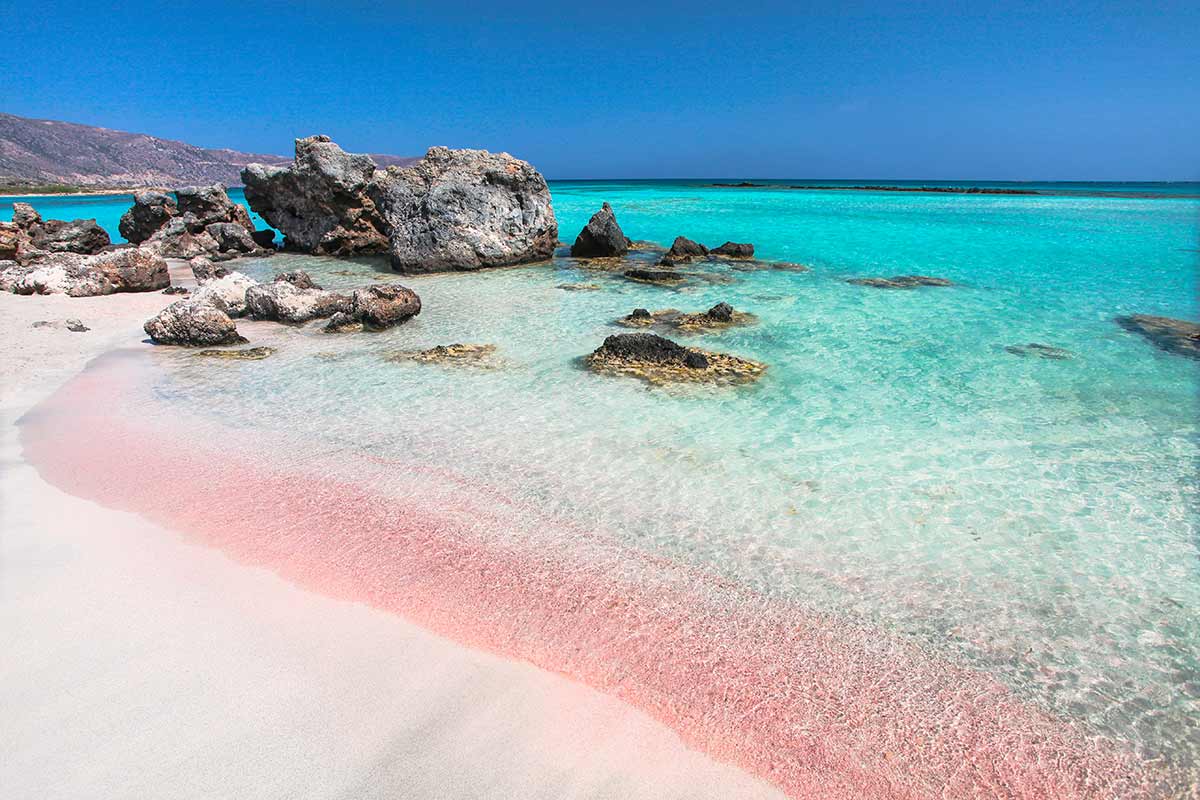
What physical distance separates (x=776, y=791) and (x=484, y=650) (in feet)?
4.77

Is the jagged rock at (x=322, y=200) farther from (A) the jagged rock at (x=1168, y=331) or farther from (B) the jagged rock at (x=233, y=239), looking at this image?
(A) the jagged rock at (x=1168, y=331)

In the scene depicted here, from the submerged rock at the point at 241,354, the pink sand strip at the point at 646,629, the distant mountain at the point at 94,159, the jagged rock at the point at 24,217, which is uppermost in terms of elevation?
the distant mountain at the point at 94,159

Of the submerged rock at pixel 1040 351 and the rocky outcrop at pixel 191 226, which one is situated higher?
the rocky outcrop at pixel 191 226

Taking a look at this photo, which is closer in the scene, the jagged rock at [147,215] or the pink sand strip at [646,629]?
the pink sand strip at [646,629]

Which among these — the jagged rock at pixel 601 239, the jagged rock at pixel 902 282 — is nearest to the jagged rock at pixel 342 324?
the jagged rock at pixel 601 239

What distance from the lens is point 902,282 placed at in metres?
13.3

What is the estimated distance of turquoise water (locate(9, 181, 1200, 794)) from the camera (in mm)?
3289

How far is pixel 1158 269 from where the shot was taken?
15.1 meters

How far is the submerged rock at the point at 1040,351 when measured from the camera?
26.1ft

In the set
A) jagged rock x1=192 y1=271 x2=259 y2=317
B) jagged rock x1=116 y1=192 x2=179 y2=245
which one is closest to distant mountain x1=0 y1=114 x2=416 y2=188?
jagged rock x1=116 y1=192 x2=179 y2=245

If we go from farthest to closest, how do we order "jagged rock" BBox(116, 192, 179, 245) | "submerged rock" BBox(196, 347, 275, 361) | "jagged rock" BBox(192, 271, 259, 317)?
1. "jagged rock" BBox(116, 192, 179, 245)
2. "jagged rock" BBox(192, 271, 259, 317)
3. "submerged rock" BBox(196, 347, 275, 361)

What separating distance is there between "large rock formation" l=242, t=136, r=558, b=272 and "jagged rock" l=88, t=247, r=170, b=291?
4994mm

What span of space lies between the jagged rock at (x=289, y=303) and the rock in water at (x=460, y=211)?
4902 mm

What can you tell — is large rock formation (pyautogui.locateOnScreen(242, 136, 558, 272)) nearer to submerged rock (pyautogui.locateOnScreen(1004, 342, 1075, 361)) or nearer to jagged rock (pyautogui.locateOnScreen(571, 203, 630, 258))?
jagged rock (pyautogui.locateOnScreen(571, 203, 630, 258))
